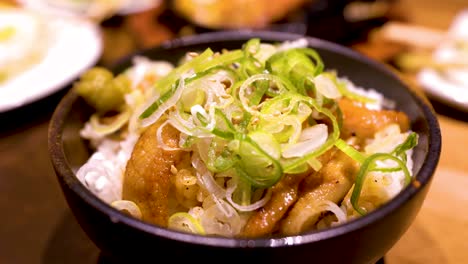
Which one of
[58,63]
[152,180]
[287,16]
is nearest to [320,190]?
[152,180]

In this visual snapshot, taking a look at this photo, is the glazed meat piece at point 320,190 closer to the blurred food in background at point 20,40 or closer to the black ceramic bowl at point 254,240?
the black ceramic bowl at point 254,240

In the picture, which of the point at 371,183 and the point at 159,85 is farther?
the point at 159,85

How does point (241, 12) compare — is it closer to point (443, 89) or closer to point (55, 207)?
point (443, 89)

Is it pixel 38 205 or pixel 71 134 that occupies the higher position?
pixel 71 134

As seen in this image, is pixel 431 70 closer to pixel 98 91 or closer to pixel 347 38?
pixel 347 38

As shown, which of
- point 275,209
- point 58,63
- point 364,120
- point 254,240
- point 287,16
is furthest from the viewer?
point 287,16

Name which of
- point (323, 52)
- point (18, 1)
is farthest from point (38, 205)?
point (18, 1)
